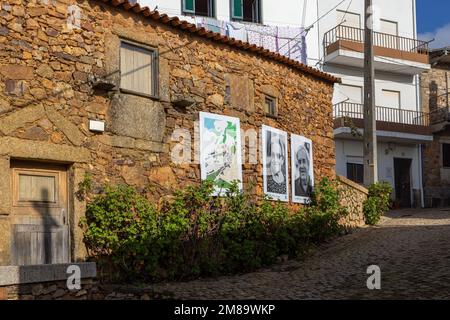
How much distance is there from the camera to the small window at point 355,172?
70.1ft

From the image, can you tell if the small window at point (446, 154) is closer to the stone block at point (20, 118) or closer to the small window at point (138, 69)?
the small window at point (138, 69)

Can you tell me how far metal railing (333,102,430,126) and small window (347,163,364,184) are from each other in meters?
1.82

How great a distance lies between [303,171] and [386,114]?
11.1 meters

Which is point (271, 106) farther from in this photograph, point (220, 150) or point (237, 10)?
point (237, 10)

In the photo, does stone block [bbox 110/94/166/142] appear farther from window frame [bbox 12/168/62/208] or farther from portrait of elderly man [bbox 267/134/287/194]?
portrait of elderly man [bbox 267/134/287/194]

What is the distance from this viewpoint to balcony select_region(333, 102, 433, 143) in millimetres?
20703

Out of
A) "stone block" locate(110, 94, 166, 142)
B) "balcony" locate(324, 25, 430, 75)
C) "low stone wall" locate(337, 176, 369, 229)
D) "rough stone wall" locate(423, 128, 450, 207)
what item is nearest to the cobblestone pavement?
"low stone wall" locate(337, 176, 369, 229)

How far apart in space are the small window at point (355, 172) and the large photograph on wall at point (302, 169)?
9.03m

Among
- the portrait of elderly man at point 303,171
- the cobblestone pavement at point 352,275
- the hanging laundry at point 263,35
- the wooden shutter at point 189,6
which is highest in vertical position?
the wooden shutter at point 189,6

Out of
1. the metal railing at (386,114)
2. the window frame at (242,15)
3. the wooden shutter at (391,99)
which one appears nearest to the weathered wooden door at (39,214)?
the window frame at (242,15)

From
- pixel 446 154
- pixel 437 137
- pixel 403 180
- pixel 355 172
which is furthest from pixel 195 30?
pixel 446 154

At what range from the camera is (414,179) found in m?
23.2

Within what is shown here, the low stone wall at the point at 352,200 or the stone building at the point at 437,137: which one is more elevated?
the stone building at the point at 437,137

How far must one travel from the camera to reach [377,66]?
870 inches
